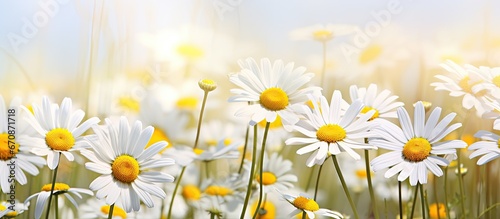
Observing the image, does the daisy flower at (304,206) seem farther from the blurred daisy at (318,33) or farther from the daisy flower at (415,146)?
the blurred daisy at (318,33)

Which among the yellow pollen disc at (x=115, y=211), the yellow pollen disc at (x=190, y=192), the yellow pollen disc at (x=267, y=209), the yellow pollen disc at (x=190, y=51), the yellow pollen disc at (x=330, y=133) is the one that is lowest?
the yellow pollen disc at (x=115, y=211)

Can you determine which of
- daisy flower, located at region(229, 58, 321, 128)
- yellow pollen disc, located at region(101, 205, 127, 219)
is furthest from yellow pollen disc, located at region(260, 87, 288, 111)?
yellow pollen disc, located at region(101, 205, 127, 219)

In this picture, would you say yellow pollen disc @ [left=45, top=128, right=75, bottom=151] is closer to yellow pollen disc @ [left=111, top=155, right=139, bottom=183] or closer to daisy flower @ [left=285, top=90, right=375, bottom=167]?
yellow pollen disc @ [left=111, top=155, right=139, bottom=183]

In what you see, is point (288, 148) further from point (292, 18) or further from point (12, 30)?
point (12, 30)

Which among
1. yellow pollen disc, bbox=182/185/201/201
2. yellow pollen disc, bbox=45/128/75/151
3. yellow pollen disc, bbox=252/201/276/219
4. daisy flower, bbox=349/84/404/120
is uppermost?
daisy flower, bbox=349/84/404/120

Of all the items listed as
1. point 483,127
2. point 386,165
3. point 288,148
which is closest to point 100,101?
point 288,148

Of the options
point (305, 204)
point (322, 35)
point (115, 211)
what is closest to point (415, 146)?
point (305, 204)

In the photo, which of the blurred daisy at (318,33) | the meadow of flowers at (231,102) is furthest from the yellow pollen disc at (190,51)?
the blurred daisy at (318,33)
